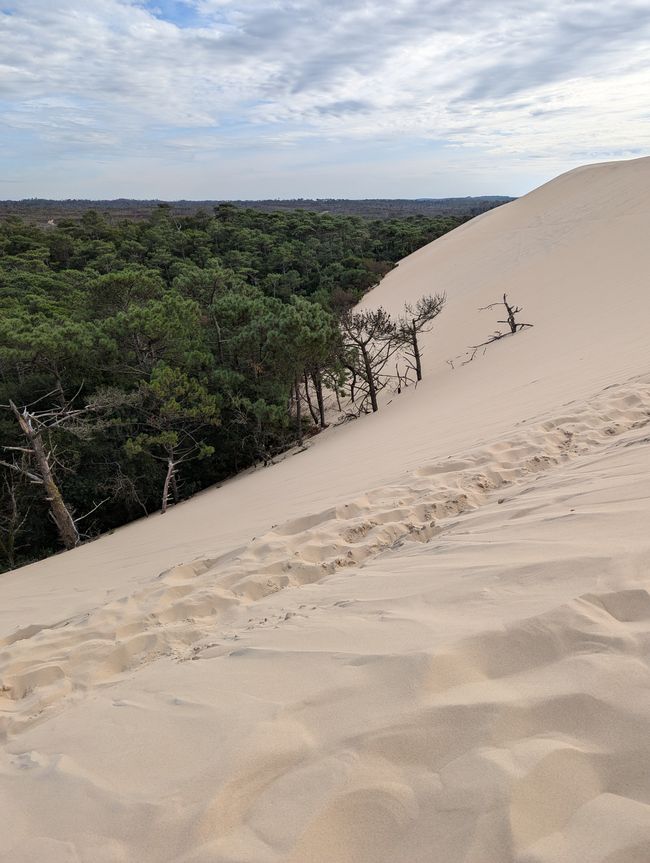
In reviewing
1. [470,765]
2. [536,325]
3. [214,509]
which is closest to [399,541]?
[470,765]

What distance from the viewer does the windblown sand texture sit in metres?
1.38

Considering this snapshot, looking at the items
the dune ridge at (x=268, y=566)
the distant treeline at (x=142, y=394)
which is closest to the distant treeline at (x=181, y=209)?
the distant treeline at (x=142, y=394)

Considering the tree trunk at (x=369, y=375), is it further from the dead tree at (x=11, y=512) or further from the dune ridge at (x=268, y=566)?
the dune ridge at (x=268, y=566)

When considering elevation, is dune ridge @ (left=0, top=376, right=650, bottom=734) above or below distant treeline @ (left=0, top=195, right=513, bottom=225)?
below

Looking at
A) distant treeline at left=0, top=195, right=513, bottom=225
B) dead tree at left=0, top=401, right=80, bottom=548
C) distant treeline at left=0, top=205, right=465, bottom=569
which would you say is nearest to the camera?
dead tree at left=0, top=401, right=80, bottom=548

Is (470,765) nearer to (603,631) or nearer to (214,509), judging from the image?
(603,631)

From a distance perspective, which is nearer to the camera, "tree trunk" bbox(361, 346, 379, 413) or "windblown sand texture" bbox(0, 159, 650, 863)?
"windblown sand texture" bbox(0, 159, 650, 863)

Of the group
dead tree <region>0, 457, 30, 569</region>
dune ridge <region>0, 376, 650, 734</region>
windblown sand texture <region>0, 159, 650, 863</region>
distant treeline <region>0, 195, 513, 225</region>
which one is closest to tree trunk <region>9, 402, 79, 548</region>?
dead tree <region>0, 457, 30, 569</region>

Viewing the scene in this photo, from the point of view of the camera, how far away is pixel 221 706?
6.71 feet

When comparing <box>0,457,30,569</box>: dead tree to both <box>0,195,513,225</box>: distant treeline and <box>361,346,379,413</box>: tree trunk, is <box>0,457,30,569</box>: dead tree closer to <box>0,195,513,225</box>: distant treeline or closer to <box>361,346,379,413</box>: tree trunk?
<box>361,346,379,413</box>: tree trunk

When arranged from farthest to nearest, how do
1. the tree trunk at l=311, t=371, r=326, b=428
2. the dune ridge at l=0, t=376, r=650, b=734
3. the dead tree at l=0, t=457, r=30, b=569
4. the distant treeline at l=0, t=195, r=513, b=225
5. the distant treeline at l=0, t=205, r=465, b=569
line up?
the distant treeline at l=0, t=195, r=513, b=225
the tree trunk at l=311, t=371, r=326, b=428
the distant treeline at l=0, t=205, r=465, b=569
the dead tree at l=0, t=457, r=30, b=569
the dune ridge at l=0, t=376, r=650, b=734

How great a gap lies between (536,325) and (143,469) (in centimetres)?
1091

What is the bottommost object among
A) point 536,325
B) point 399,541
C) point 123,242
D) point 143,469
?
point 143,469

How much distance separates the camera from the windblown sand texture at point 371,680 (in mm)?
1384
